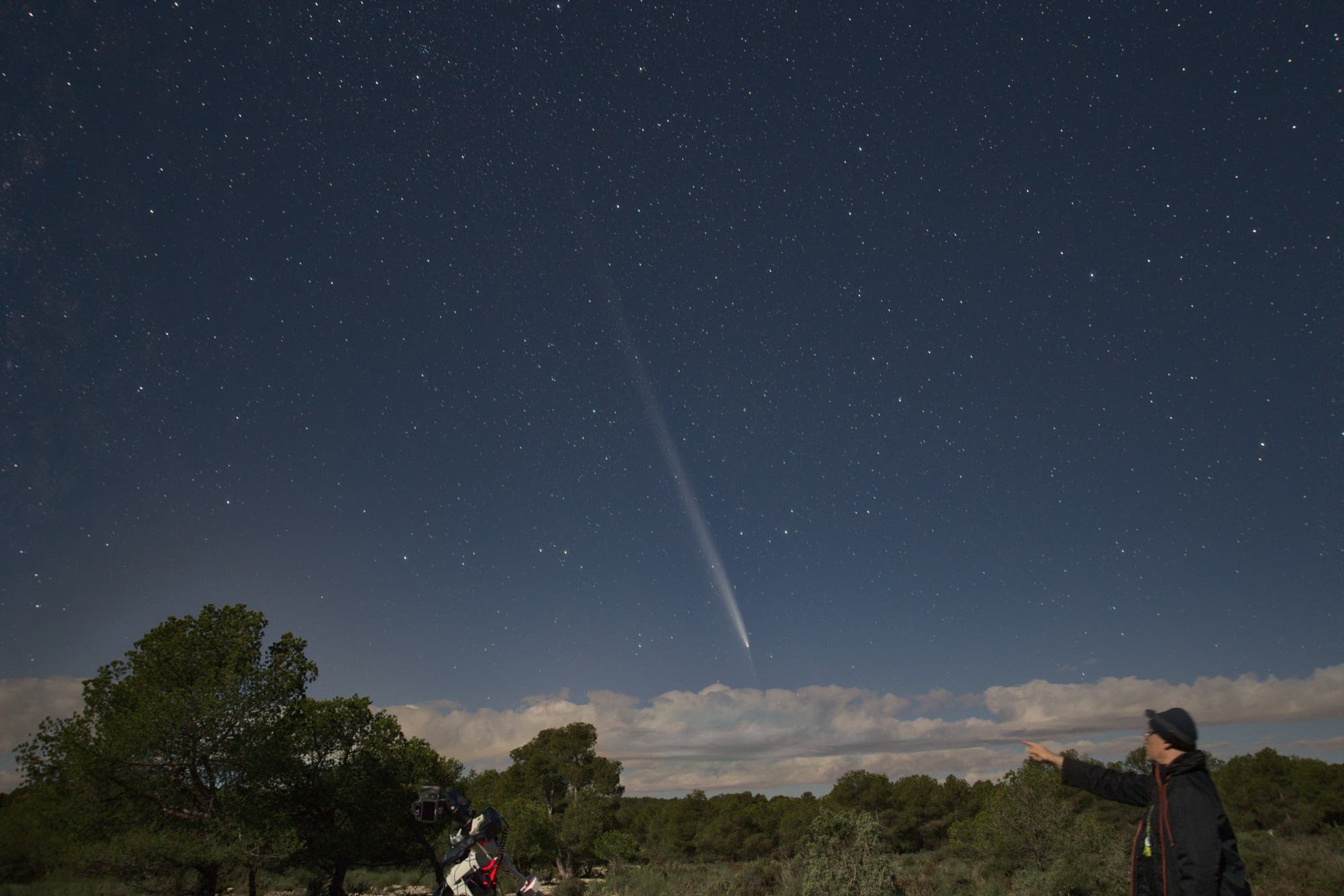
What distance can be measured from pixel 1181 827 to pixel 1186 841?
0.24 feet

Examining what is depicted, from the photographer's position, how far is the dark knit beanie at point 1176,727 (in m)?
4.44

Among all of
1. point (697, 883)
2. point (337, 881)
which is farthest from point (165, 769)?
point (697, 883)

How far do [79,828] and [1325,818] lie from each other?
210ft

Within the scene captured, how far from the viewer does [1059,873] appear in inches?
734

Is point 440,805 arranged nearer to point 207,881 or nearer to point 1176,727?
point 1176,727

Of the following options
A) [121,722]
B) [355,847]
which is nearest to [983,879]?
[355,847]

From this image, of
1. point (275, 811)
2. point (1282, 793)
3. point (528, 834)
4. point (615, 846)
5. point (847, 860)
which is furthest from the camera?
point (1282, 793)

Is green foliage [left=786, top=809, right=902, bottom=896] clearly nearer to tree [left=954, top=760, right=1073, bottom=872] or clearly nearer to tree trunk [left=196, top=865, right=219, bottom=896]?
tree [left=954, top=760, right=1073, bottom=872]

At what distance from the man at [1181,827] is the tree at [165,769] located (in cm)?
2440

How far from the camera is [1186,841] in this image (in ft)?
13.6

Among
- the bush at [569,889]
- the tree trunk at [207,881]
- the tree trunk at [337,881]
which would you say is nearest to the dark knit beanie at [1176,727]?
the tree trunk at [207,881]

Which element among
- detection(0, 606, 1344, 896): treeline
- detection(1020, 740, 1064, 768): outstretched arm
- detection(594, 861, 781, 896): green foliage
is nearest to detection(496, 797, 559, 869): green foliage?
detection(0, 606, 1344, 896): treeline

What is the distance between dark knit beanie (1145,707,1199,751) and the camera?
4438mm

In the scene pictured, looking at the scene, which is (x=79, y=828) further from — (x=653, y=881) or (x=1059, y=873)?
(x=1059, y=873)
